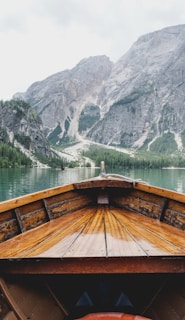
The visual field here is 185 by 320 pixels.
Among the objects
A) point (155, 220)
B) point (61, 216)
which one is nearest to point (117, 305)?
point (155, 220)

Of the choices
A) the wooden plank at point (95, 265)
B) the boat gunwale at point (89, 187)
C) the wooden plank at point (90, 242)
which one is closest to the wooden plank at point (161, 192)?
the boat gunwale at point (89, 187)

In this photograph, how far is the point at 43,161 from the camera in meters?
186

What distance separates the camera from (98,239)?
19.2 feet

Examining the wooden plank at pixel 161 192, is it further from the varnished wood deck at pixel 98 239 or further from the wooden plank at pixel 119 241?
the wooden plank at pixel 119 241

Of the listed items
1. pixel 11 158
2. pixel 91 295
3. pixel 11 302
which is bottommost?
pixel 91 295

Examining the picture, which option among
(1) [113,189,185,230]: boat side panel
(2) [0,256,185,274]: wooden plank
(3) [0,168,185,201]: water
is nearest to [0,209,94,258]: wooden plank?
(2) [0,256,185,274]: wooden plank

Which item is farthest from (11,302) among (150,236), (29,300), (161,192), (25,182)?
(25,182)

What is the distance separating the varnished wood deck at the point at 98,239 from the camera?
16.4 ft

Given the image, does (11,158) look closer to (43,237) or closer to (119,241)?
(43,237)

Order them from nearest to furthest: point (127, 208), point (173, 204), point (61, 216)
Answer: point (173, 204)
point (61, 216)
point (127, 208)

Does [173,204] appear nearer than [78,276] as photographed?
No

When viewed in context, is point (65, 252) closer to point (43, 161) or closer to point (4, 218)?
point (4, 218)

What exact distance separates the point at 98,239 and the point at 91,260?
121 cm

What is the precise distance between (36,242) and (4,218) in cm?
90
